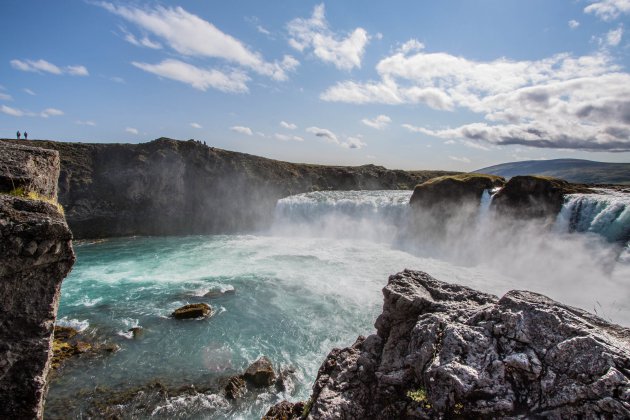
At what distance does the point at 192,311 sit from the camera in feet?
59.5

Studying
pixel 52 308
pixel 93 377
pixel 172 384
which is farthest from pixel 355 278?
pixel 52 308

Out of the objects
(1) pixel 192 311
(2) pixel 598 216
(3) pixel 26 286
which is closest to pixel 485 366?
(3) pixel 26 286

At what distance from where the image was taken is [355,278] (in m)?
25.4

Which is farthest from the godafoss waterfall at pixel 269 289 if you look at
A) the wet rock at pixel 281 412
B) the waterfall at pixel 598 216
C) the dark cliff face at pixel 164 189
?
the dark cliff face at pixel 164 189

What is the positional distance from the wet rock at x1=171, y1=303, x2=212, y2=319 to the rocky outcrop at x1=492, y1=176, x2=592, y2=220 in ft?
91.7

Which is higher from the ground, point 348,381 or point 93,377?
point 348,381

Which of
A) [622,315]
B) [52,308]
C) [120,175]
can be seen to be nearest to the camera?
[52,308]

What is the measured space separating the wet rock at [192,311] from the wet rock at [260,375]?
6.33 m

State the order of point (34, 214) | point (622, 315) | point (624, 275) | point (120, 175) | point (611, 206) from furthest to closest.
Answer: point (120, 175)
point (611, 206)
point (624, 275)
point (622, 315)
point (34, 214)

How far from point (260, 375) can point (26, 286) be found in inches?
349

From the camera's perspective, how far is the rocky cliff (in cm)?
598

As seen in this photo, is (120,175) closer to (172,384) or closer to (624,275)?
(172,384)

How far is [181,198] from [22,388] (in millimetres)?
47414

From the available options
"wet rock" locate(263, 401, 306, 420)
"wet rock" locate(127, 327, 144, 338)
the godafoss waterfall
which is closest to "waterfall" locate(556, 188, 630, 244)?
the godafoss waterfall
